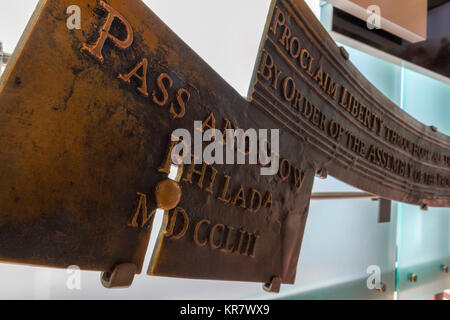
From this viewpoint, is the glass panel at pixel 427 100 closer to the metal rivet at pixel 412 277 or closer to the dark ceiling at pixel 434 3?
the dark ceiling at pixel 434 3

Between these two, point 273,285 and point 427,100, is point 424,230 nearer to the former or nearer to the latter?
point 427,100

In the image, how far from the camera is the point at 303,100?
787mm

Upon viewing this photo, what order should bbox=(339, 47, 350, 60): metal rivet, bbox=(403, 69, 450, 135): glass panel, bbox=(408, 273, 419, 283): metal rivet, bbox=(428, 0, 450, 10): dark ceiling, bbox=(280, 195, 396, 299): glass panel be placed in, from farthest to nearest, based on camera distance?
bbox=(403, 69, 450, 135): glass panel < bbox=(408, 273, 419, 283): metal rivet < bbox=(428, 0, 450, 10): dark ceiling < bbox=(280, 195, 396, 299): glass panel < bbox=(339, 47, 350, 60): metal rivet

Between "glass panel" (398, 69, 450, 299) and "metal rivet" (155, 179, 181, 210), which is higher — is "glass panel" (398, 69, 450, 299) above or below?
above

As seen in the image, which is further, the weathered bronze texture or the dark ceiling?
the dark ceiling

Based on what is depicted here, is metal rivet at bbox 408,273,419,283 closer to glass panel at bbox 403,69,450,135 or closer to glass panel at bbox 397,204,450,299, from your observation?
glass panel at bbox 397,204,450,299

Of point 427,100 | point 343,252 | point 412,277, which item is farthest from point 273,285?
point 427,100

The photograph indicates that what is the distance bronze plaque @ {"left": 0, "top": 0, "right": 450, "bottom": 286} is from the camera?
1.08 ft

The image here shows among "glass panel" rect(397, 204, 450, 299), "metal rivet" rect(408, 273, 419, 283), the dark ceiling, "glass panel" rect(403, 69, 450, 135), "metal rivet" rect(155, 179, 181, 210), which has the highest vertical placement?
the dark ceiling

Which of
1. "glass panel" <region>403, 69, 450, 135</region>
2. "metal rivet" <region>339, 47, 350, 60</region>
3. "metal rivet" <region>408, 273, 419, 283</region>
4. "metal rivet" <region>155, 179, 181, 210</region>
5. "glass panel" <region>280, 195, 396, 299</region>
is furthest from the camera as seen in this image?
"glass panel" <region>403, 69, 450, 135</region>

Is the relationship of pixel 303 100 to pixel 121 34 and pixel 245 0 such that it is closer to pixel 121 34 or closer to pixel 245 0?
pixel 121 34

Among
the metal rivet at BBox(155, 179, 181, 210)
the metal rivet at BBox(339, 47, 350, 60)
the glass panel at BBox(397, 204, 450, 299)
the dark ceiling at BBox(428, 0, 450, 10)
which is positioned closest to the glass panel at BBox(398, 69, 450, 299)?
the glass panel at BBox(397, 204, 450, 299)
